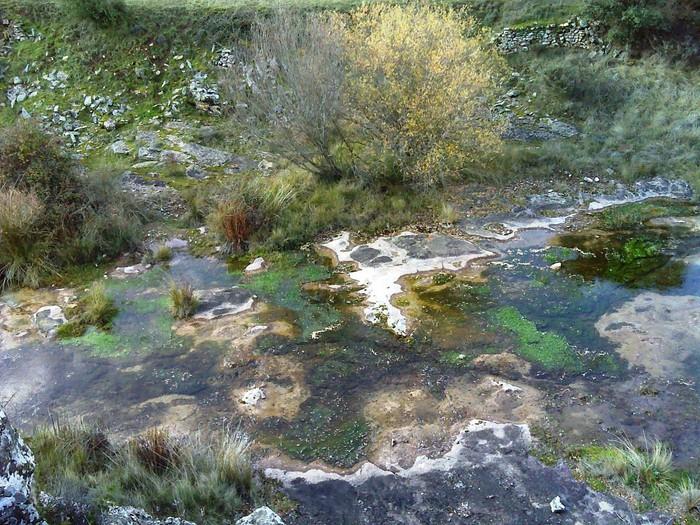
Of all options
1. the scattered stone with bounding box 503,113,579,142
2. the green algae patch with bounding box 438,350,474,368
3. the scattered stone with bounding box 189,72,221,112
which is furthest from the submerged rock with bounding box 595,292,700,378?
the scattered stone with bounding box 189,72,221,112

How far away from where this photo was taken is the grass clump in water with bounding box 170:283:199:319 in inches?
364

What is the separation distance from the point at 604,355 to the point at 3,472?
7042 millimetres

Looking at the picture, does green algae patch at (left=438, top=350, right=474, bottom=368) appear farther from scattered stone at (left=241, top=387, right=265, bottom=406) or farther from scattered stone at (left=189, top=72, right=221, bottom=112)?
scattered stone at (left=189, top=72, right=221, bottom=112)

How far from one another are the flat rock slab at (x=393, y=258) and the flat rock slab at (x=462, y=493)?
10.4 feet

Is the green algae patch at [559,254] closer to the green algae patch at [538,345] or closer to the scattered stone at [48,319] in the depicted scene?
the green algae patch at [538,345]

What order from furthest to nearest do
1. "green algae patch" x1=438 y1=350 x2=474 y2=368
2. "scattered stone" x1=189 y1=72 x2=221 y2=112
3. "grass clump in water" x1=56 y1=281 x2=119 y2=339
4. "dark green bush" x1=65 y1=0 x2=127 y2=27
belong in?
1. "dark green bush" x1=65 y1=0 x2=127 y2=27
2. "scattered stone" x1=189 y1=72 x2=221 y2=112
3. "grass clump in water" x1=56 y1=281 x2=119 y2=339
4. "green algae patch" x1=438 y1=350 x2=474 y2=368

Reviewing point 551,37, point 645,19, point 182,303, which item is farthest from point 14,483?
point 645,19

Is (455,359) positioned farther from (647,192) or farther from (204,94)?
(204,94)

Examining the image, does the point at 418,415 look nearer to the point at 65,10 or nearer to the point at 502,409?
the point at 502,409

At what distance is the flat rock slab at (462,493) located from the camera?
18.5 feet

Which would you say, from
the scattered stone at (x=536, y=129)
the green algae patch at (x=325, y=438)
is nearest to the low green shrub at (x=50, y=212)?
the green algae patch at (x=325, y=438)

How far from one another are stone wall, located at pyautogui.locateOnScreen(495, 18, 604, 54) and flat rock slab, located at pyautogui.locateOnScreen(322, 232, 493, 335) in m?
9.76

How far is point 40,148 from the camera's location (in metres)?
11.5

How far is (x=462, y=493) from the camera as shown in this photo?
5.93m
